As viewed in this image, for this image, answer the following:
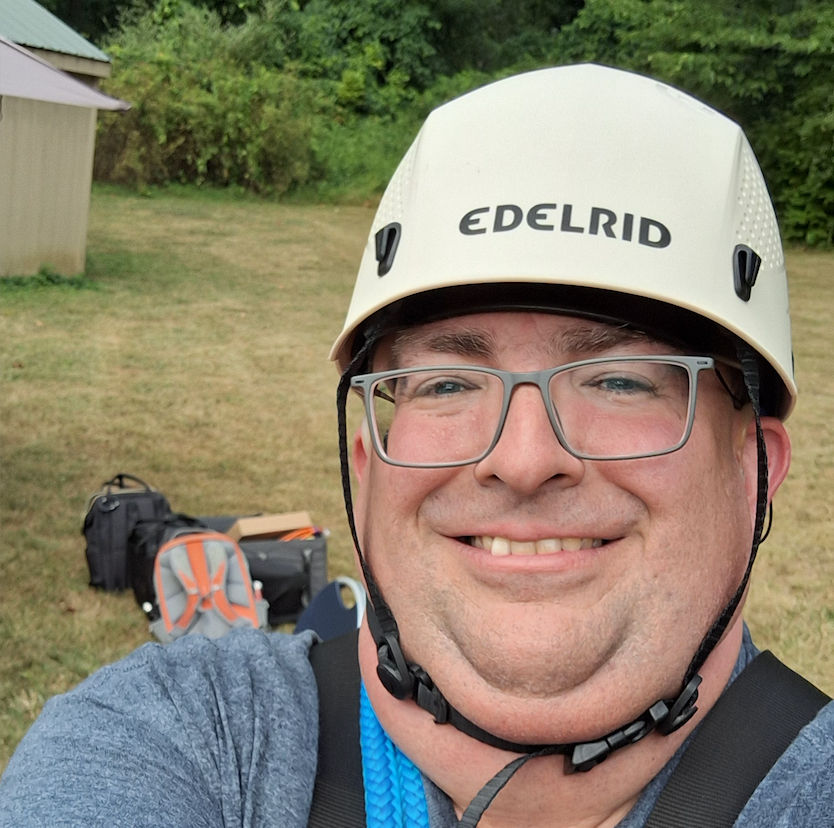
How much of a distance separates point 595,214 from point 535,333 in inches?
7.5

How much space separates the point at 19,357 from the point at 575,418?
8.27 metres

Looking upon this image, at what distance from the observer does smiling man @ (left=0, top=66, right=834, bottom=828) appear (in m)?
1.39

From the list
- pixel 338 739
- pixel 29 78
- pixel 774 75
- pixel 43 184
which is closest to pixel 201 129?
pixel 43 184

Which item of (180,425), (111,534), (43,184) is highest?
(43,184)

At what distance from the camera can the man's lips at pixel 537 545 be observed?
4.66 ft

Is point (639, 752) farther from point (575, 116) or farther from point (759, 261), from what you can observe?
point (575, 116)

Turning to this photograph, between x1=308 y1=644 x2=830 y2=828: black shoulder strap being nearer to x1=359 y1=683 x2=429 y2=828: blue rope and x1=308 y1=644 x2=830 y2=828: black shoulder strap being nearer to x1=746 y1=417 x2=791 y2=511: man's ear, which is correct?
x1=359 y1=683 x2=429 y2=828: blue rope

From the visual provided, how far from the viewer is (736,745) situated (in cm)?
146

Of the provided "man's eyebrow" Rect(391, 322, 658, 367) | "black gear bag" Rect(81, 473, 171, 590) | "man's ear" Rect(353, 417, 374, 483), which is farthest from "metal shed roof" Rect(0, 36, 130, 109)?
"man's eyebrow" Rect(391, 322, 658, 367)

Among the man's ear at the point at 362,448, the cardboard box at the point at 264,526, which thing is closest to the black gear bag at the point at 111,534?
the cardboard box at the point at 264,526

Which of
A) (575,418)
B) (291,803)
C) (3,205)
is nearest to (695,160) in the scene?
(575,418)

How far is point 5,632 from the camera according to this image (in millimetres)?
4465

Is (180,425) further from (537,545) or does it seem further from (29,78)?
(537,545)

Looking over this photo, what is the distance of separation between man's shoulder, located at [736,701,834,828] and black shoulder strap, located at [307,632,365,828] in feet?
1.67
